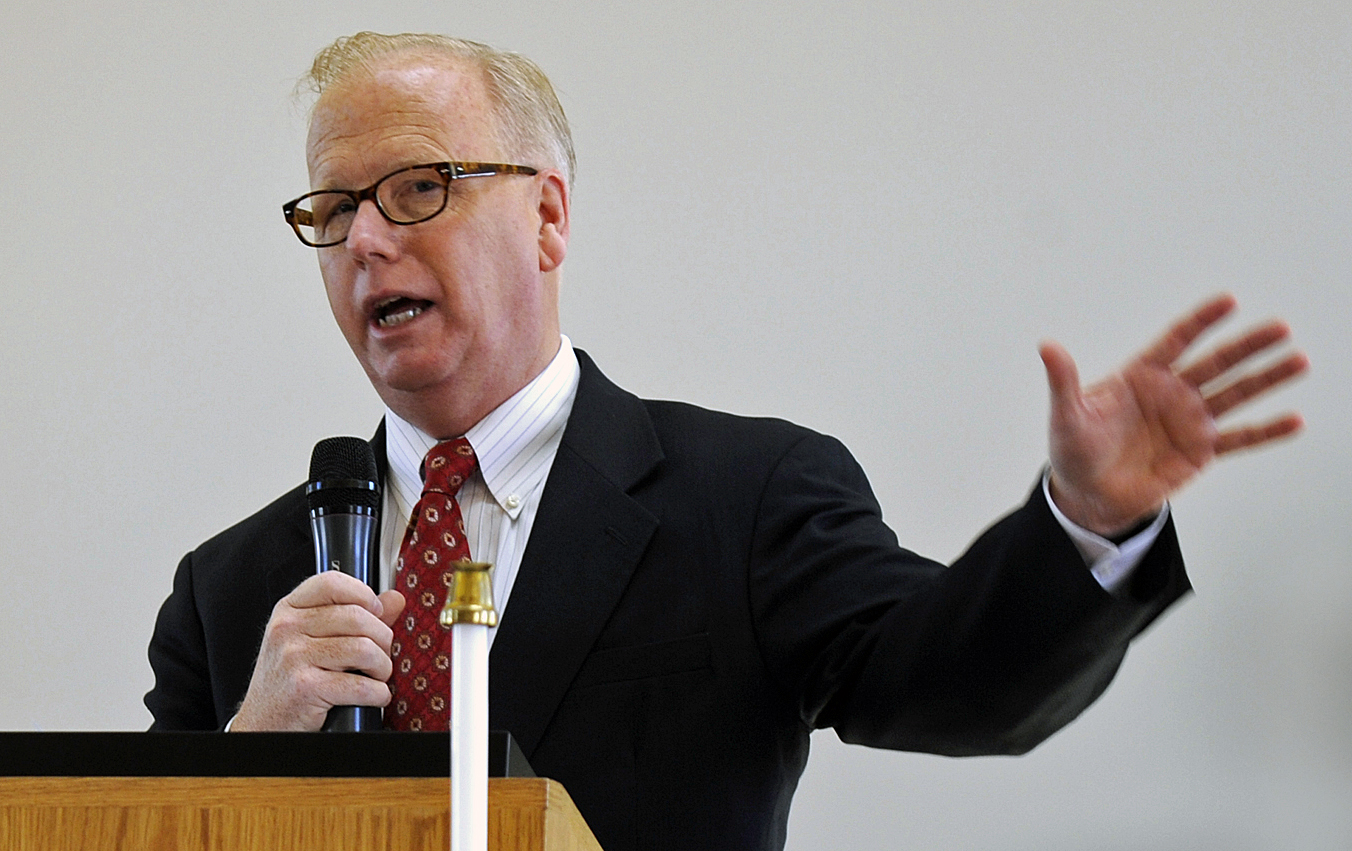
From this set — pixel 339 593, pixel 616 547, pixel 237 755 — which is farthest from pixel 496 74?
pixel 237 755

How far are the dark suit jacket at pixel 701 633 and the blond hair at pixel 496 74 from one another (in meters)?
0.35

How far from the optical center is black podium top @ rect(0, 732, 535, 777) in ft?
2.93

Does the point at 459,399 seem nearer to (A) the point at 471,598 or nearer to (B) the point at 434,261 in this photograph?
(B) the point at 434,261

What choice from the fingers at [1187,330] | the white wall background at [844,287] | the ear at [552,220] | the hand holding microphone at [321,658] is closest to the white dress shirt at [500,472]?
the ear at [552,220]

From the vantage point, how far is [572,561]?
65.0 inches

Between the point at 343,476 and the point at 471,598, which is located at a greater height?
the point at 343,476

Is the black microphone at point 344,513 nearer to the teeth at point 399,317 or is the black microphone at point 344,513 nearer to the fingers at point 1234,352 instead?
the teeth at point 399,317

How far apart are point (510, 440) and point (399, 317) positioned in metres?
0.19

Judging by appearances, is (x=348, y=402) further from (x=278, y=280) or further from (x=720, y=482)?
(x=720, y=482)

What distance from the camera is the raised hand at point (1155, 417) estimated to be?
1116 millimetres

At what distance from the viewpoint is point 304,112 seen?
9.89 ft

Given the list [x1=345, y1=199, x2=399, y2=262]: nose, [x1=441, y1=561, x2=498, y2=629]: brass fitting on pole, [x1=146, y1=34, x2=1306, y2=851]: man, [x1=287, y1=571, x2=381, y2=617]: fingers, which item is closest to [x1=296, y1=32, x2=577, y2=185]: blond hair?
[x1=146, y1=34, x2=1306, y2=851]: man

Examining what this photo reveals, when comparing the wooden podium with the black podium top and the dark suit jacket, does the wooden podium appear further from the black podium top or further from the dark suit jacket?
the dark suit jacket

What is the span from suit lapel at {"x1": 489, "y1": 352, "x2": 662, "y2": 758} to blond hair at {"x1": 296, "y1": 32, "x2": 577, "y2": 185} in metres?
0.35
